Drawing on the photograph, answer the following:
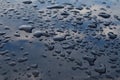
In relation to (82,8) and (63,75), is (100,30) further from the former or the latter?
(63,75)

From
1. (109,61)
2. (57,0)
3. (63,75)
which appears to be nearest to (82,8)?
(57,0)

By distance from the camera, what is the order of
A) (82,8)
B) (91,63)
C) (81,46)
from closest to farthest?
(91,63)
(81,46)
(82,8)

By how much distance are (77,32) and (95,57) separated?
55cm

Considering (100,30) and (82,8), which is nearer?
(100,30)

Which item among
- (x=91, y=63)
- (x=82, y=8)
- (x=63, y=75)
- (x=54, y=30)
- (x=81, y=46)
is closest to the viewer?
(x=63, y=75)

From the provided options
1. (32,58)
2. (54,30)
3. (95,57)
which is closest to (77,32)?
(54,30)

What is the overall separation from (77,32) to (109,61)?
2.17 feet

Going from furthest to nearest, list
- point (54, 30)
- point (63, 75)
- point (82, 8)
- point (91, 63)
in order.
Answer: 1. point (82, 8)
2. point (54, 30)
3. point (91, 63)
4. point (63, 75)

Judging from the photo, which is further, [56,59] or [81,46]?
[81,46]

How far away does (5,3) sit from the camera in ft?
13.0

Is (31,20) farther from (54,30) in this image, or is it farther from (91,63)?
(91,63)

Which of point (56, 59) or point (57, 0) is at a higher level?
point (57, 0)

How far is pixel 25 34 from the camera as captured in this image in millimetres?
3219

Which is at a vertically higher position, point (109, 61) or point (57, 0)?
point (57, 0)
